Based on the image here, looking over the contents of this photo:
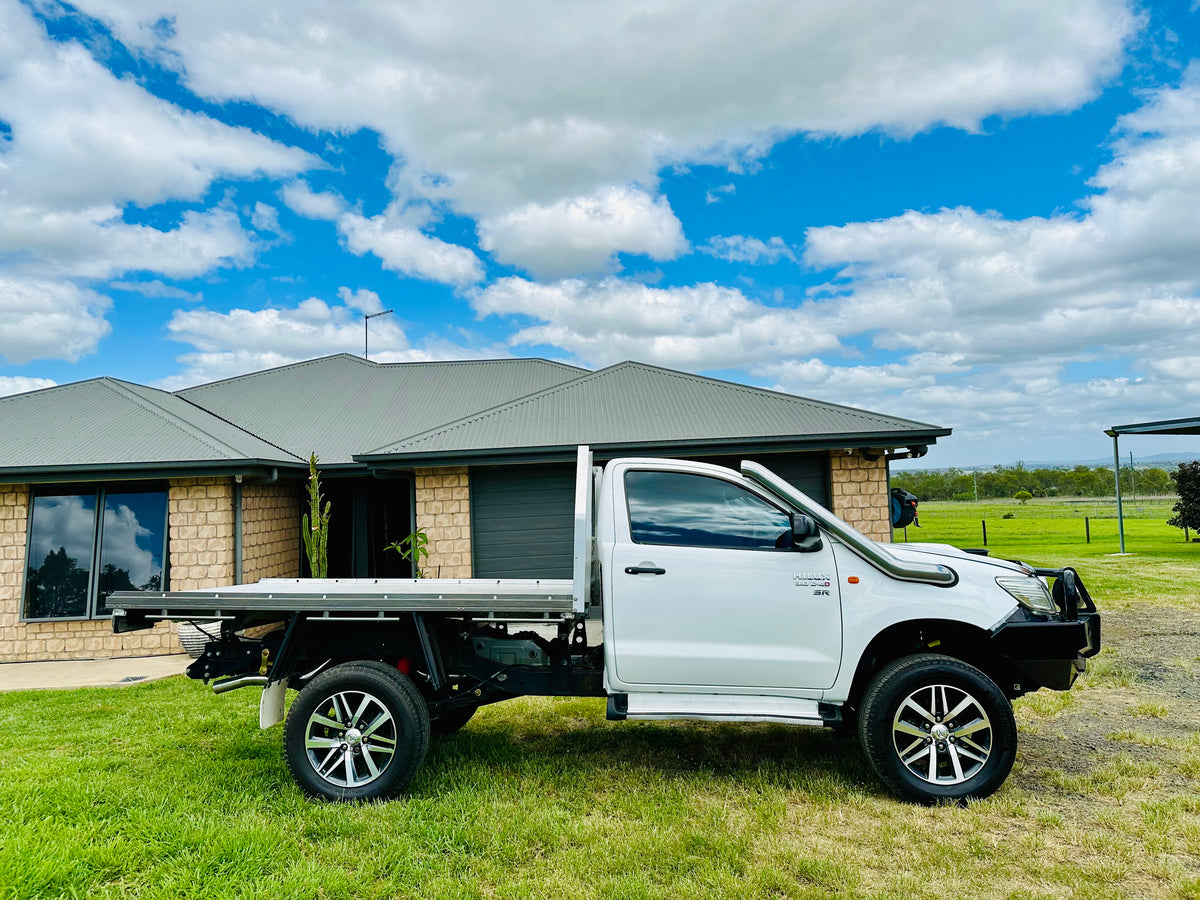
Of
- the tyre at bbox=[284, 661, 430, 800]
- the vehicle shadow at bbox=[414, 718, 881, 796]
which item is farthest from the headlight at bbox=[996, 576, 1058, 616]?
the tyre at bbox=[284, 661, 430, 800]

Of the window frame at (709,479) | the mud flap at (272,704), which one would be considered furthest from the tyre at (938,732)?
the mud flap at (272,704)

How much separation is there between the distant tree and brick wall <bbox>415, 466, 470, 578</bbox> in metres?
22.8

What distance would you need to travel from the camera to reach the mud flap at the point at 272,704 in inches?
186

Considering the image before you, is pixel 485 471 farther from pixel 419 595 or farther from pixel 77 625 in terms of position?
pixel 419 595

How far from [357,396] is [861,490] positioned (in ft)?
33.3

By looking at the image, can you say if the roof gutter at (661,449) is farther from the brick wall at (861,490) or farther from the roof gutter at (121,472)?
the roof gutter at (121,472)

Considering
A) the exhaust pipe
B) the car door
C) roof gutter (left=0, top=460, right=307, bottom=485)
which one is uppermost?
roof gutter (left=0, top=460, right=307, bottom=485)

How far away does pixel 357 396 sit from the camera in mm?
15695

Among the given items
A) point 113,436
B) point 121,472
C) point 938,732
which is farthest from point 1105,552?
point 113,436

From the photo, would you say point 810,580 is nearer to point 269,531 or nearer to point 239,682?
point 239,682

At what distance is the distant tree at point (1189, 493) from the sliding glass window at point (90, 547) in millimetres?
27018

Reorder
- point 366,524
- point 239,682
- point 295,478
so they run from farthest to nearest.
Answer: point 366,524
point 295,478
point 239,682

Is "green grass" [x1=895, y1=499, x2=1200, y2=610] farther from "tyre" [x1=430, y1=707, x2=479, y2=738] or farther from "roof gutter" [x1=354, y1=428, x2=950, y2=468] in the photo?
"tyre" [x1=430, y1=707, x2=479, y2=738]

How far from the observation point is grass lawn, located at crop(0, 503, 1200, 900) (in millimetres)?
3447
